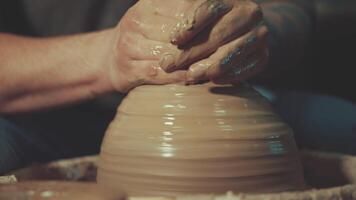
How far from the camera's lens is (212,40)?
0.99 meters

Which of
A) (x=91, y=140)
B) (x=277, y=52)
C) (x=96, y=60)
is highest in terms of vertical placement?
(x=96, y=60)

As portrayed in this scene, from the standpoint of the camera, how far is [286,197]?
870 mm

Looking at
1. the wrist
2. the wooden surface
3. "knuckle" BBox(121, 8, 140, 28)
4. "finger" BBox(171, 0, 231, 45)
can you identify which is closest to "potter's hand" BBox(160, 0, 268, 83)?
"finger" BBox(171, 0, 231, 45)

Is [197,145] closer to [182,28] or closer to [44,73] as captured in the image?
[182,28]

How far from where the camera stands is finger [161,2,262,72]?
99 centimetres

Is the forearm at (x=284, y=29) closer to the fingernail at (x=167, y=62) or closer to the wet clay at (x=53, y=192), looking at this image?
the fingernail at (x=167, y=62)

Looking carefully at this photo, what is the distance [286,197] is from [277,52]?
111 centimetres

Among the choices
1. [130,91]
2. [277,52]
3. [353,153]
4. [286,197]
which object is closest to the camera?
[286,197]

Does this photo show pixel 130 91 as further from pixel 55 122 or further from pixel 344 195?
pixel 55 122

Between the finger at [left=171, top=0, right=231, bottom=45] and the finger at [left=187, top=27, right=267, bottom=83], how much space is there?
0.16 ft

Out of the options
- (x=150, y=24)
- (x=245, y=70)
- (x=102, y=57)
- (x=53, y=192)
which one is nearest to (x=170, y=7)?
(x=150, y=24)

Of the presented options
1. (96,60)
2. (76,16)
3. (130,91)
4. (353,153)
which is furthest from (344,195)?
(76,16)

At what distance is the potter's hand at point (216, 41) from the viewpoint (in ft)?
3.18

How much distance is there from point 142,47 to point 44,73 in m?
0.41
